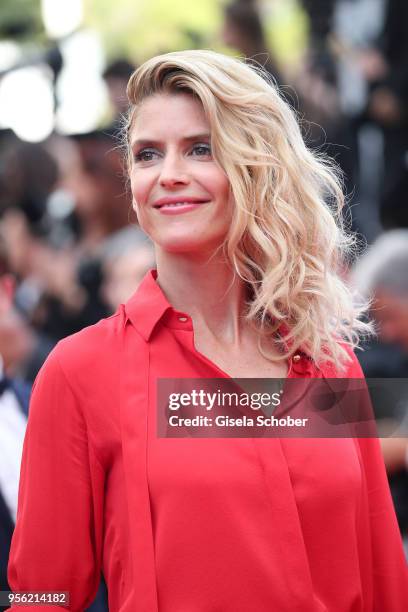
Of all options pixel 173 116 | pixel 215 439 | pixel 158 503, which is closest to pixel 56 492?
pixel 158 503

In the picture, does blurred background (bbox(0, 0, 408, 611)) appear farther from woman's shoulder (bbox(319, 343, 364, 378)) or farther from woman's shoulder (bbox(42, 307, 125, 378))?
woman's shoulder (bbox(42, 307, 125, 378))

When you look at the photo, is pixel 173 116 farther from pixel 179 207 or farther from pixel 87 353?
pixel 87 353

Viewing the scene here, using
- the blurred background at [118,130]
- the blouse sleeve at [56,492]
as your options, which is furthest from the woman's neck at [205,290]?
the blurred background at [118,130]

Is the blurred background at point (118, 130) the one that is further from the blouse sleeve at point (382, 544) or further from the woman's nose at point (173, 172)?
the woman's nose at point (173, 172)

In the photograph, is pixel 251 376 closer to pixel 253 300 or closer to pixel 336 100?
pixel 253 300

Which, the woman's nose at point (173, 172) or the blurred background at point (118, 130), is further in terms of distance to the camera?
the blurred background at point (118, 130)

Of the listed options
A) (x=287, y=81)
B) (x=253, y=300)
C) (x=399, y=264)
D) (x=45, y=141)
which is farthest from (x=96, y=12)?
(x=253, y=300)

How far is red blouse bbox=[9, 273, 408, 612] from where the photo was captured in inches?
72.0

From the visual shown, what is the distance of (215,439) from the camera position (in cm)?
191

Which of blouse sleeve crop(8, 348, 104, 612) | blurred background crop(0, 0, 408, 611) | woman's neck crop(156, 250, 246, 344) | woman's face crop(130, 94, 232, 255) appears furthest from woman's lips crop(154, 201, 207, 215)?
blurred background crop(0, 0, 408, 611)

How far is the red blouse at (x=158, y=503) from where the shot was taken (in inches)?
72.0

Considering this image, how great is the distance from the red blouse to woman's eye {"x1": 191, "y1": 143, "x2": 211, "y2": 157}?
1.08 ft

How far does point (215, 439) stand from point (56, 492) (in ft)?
1.05

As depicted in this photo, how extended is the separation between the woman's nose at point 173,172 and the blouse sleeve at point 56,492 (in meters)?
0.43
